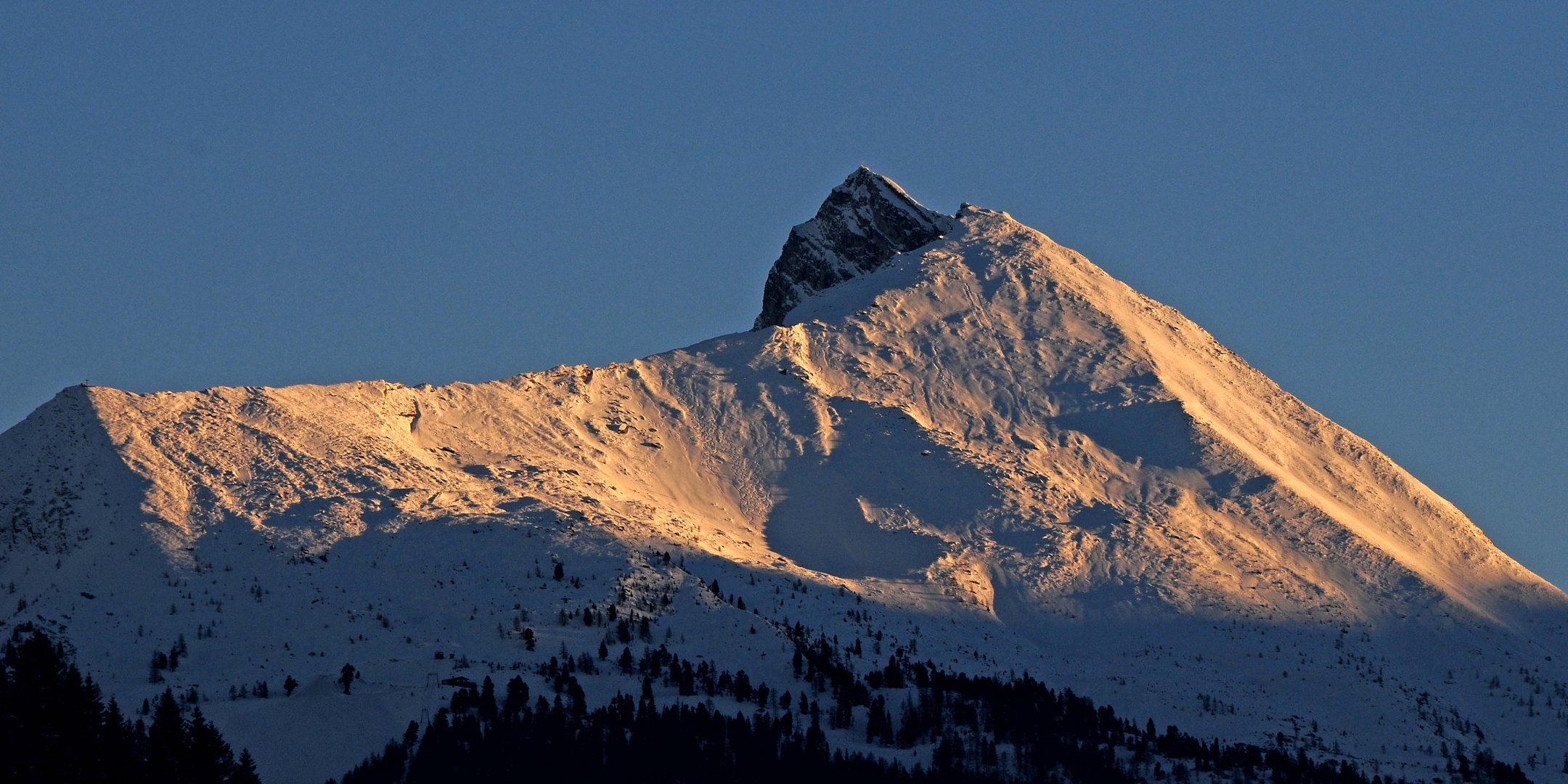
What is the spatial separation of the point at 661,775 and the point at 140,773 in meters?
38.2

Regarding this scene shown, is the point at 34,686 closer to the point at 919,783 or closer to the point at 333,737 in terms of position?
the point at 333,737

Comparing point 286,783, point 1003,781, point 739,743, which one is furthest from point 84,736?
point 1003,781

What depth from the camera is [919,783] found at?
196500 mm

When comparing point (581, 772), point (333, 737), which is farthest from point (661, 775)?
point (333, 737)

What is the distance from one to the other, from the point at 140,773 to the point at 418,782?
28.9 meters

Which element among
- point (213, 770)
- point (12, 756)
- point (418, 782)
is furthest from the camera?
point (418, 782)

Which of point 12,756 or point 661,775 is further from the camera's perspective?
point 661,775

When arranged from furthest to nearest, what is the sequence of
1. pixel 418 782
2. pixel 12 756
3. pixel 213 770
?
pixel 418 782 → pixel 213 770 → pixel 12 756

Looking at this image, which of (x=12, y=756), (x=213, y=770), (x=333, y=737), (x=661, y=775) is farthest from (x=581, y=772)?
(x=12, y=756)

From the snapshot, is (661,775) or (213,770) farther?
(661,775)

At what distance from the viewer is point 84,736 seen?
538 feet

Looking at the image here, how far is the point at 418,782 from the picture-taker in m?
193

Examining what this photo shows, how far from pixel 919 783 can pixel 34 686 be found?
188 ft

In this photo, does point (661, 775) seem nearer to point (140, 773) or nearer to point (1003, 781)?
point (1003, 781)
